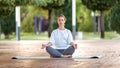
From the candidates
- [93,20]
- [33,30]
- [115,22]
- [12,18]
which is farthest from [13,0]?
[33,30]

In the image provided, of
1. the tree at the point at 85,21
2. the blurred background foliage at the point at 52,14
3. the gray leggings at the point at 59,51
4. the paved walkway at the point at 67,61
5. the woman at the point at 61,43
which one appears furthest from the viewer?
the tree at the point at 85,21

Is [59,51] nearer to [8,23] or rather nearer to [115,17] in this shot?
[115,17]

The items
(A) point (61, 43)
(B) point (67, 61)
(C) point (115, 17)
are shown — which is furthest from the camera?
(C) point (115, 17)

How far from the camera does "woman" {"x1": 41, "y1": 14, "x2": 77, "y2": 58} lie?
10.5 meters

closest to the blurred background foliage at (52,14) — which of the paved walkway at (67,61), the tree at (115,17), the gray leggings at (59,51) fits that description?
the tree at (115,17)

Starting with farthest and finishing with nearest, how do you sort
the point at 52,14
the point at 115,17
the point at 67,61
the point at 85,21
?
the point at 85,21 → the point at 52,14 → the point at 115,17 → the point at 67,61

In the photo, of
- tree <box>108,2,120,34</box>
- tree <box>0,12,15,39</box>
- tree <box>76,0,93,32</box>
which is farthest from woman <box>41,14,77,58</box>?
tree <box>76,0,93,32</box>

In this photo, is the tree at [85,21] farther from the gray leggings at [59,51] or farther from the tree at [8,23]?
the gray leggings at [59,51]

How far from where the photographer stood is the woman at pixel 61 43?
10469 mm

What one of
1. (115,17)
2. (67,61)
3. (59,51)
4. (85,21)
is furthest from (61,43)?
→ (85,21)

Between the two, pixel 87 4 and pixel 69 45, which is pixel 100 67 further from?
pixel 87 4

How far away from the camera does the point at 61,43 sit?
10586mm

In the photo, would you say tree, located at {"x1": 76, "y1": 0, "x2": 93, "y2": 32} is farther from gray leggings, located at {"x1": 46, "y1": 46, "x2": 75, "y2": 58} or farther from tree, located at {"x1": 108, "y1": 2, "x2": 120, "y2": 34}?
gray leggings, located at {"x1": 46, "y1": 46, "x2": 75, "y2": 58}

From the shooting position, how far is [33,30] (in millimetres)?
50906
